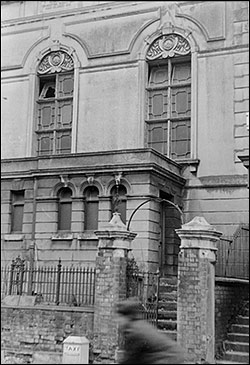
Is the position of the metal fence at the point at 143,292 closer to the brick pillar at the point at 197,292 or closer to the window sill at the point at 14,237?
the brick pillar at the point at 197,292

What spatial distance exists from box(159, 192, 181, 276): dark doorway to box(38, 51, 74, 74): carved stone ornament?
18.5ft

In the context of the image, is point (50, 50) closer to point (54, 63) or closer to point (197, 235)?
point (54, 63)

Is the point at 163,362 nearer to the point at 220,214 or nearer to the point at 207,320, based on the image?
the point at 207,320

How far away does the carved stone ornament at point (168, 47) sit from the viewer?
16.2 metres

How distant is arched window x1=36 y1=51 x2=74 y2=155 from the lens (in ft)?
57.3

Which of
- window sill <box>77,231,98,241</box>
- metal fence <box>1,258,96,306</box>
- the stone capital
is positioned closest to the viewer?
the stone capital

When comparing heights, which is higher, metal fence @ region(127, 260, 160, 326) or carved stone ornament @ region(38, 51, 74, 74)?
carved stone ornament @ region(38, 51, 74, 74)

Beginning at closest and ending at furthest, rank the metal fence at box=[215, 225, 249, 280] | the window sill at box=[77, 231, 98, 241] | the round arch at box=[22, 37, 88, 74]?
1. the metal fence at box=[215, 225, 249, 280]
2. the window sill at box=[77, 231, 98, 241]
3. the round arch at box=[22, 37, 88, 74]

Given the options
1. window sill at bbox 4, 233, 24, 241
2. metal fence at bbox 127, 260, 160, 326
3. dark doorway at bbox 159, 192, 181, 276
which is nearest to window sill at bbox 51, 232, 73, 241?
window sill at bbox 4, 233, 24, 241

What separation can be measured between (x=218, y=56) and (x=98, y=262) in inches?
310

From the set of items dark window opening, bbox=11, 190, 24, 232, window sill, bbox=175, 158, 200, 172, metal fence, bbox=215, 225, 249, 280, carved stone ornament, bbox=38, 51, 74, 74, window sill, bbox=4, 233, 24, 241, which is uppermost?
carved stone ornament, bbox=38, 51, 74, 74

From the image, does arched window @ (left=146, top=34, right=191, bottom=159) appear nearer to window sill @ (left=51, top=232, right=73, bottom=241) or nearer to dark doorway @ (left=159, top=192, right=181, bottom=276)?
dark doorway @ (left=159, top=192, right=181, bottom=276)

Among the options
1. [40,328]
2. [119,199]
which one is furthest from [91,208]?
[40,328]

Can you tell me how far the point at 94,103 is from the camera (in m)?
16.9
